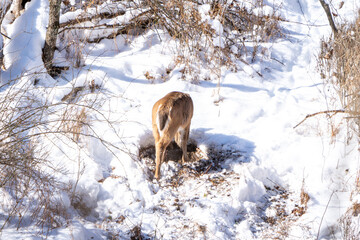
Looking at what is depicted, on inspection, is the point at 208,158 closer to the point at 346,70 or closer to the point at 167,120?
the point at 167,120

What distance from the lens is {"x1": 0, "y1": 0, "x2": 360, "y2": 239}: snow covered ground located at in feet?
13.6

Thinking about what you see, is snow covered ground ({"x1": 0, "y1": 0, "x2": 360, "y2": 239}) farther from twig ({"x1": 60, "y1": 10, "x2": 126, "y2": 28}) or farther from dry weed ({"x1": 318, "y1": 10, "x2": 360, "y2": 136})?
twig ({"x1": 60, "y1": 10, "x2": 126, "y2": 28})

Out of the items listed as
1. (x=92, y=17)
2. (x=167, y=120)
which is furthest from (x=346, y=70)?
(x=92, y=17)

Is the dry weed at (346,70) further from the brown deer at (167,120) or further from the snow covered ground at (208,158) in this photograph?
the brown deer at (167,120)

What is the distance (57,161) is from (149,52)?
3.77 metres

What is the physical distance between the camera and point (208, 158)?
212 inches

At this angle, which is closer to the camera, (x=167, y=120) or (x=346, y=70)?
(x=167, y=120)

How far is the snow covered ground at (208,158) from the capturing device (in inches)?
163

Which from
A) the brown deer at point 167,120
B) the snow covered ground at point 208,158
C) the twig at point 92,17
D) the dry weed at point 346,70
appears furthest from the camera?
the twig at point 92,17

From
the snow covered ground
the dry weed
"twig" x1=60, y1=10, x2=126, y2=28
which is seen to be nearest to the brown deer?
the snow covered ground

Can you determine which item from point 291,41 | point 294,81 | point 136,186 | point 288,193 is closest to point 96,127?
point 136,186

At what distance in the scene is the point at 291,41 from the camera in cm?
888

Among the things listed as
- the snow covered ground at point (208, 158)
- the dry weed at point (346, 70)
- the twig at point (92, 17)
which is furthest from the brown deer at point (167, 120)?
the twig at point (92, 17)

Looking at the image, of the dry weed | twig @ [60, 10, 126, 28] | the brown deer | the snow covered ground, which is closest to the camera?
the snow covered ground
